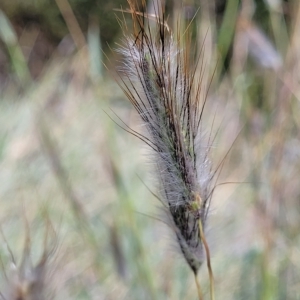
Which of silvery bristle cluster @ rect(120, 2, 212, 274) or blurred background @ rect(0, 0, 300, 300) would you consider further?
blurred background @ rect(0, 0, 300, 300)

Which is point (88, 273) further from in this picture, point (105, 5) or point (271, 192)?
point (105, 5)

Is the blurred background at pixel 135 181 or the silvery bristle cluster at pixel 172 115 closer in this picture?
the silvery bristle cluster at pixel 172 115

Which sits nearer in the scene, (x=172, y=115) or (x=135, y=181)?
(x=172, y=115)

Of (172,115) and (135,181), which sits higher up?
(135,181)
